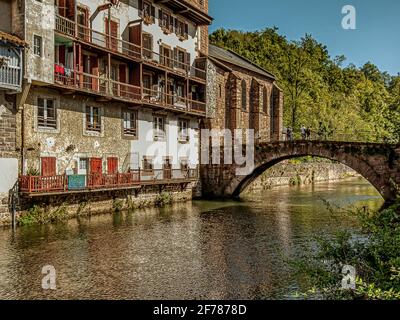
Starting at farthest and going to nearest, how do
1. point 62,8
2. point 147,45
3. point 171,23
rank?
point 171,23 → point 147,45 → point 62,8

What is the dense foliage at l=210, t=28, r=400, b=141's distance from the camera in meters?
64.7

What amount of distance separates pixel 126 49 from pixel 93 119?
5439 mm

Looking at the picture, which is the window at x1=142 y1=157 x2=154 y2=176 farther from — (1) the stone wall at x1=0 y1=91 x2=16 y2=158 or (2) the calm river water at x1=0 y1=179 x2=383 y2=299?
(1) the stone wall at x1=0 y1=91 x2=16 y2=158

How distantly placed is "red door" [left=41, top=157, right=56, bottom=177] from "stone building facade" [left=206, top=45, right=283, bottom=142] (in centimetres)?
1851

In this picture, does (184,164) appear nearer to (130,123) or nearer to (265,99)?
(130,123)

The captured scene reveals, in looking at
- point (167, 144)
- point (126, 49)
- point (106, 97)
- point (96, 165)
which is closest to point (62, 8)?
point (126, 49)

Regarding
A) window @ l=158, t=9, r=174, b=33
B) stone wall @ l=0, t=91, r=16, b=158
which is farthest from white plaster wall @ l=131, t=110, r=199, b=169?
stone wall @ l=0, t=91, r=16, b=158

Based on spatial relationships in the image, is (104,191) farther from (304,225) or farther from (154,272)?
(154,272)

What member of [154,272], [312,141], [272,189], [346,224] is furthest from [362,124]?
[154,272]

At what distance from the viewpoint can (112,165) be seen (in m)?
31.7

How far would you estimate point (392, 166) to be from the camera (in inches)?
1291

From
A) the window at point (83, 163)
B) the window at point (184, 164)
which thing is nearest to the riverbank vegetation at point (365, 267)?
the window at point (83, 163)

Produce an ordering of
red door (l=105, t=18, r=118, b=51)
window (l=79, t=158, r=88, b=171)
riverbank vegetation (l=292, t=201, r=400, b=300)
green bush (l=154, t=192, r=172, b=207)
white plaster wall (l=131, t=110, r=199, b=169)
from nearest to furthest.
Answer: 1. riverbank vegetation (l=292, t=201, r=400, b=300)
2. window (l=79, t=158, r=88, b=171)
3. red door (l=105, t=18, r=118, b=51)
4. white plaster wall (l=131, t=110, r=199, b=169)
5. green bush (l=154, t=192, r=172, b=207)

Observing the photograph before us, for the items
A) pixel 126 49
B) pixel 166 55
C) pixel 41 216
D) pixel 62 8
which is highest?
pixel 62 8
